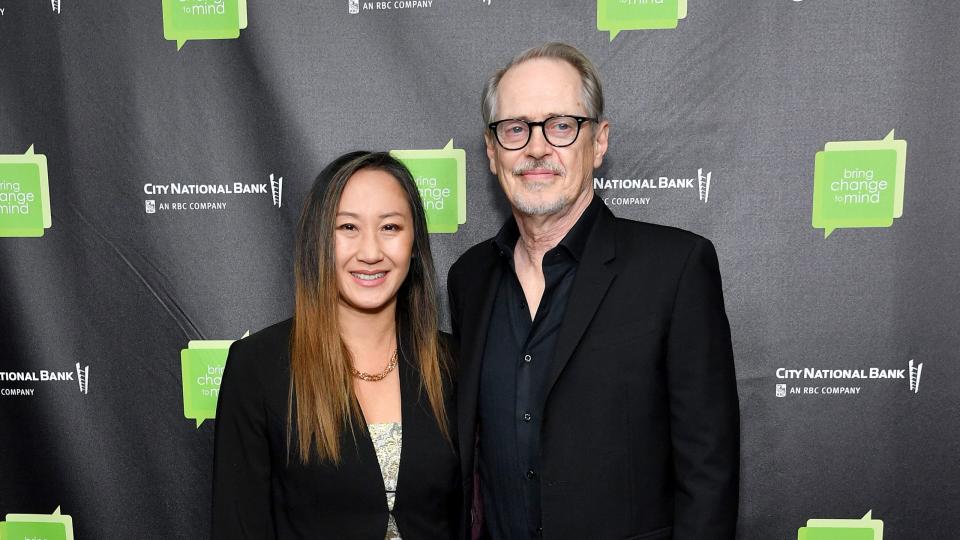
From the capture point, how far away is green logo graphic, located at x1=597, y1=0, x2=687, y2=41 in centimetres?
185

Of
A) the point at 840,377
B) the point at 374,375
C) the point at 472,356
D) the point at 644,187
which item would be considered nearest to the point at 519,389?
the point at 472,356

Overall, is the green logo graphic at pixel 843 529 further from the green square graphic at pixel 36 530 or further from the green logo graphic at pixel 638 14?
the green square graphic at pixel 36 530

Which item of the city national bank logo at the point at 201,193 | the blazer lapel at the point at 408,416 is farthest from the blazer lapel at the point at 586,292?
the city national bank logo at the point at 201,193

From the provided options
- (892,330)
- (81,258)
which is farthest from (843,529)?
(81,258)

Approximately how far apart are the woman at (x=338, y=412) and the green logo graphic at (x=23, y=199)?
3.74ft

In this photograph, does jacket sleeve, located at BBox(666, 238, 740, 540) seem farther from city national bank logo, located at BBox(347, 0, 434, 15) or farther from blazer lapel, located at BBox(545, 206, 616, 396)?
city national bank logo, located at BBox(347, 0, 434, 15)

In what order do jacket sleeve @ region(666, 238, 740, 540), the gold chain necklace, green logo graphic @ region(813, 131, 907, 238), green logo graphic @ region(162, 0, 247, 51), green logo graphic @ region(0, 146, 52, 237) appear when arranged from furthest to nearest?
green logo graphic @ region(0, 146, 52, 237) → green logo graphic @ region(162, 0, 247, 51) → green logo graphic @ region(813, 131, 907, 238) → the gold chain necklace → jacket sleeve @ region(666, 238, 740, 540)

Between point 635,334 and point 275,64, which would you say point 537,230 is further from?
point 275,64

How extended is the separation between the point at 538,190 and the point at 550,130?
14 centimetres

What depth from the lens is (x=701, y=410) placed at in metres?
1.29

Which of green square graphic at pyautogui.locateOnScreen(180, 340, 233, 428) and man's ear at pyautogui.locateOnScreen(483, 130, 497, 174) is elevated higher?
man's ear at pyautogui.locateOnScreen(483, 130, 497, 174)

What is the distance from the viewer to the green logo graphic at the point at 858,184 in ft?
6.04

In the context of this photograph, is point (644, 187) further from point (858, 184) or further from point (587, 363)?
point (587, 363)

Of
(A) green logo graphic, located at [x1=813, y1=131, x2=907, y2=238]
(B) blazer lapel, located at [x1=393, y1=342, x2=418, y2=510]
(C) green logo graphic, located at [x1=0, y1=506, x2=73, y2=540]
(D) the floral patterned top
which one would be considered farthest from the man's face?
(C) green logo graphic, located at [x1=0, y1=506, x2=73, y2=540]
